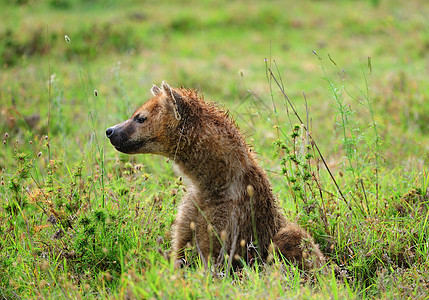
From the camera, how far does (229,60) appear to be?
11188 mm

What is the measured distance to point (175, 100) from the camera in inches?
135

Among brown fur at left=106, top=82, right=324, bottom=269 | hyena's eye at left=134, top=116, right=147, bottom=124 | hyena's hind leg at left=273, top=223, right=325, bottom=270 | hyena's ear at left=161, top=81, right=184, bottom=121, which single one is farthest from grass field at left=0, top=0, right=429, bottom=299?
hyena's ear at left=161, top=81, right=184, bottom=121

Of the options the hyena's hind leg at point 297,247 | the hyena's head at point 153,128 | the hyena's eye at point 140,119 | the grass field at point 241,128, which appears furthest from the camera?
the hyena's eye at point 140,119

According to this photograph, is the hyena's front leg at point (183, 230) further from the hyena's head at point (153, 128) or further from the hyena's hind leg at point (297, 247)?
the hyena's hind leg at point (297, 247)

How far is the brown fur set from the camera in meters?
3.44

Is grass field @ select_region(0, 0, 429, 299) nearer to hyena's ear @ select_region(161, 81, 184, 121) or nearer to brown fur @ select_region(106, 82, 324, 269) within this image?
brown fur @ select_region(106, 82, 324, 269)

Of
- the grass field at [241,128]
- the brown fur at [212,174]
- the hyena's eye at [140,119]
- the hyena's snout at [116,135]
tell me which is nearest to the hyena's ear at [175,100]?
the brown fur at [212,174]

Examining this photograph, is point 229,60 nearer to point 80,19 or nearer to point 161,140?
point 80,19

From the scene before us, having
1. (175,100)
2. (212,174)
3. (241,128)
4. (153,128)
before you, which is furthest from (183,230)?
(241,128)

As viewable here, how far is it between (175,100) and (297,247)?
1325 mm

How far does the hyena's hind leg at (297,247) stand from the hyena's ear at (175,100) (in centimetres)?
111

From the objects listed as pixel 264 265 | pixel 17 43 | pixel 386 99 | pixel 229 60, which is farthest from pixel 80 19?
pixel 264 265

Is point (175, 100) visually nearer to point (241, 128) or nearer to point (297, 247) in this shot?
point (297, 247)

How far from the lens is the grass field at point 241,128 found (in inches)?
129
